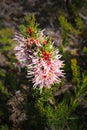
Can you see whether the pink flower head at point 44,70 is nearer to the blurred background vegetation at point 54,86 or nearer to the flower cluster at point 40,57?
the flower cluster at point 40,57

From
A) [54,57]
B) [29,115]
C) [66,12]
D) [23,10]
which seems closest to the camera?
[54,57]

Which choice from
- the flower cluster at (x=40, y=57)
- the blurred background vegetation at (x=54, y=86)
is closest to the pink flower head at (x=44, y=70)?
the flower cluster at (x=40, y=57)

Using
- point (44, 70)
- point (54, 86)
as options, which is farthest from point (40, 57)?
point (54, 86)

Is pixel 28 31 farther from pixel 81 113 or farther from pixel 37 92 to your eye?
pixel 81 113

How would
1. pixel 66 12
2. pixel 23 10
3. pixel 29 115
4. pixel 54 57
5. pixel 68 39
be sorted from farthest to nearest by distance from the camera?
pixel 23 10 → pixel 66 12 → pixel 68 39 → pixel 29 115 → pixel 54 57

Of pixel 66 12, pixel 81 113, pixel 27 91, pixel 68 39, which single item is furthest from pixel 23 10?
pixel 81 113

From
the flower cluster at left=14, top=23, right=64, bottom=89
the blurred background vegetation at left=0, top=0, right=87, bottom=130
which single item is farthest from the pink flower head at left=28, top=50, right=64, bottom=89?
the blurred background vegetation at left=0, top=0, right=87, bottom=130
